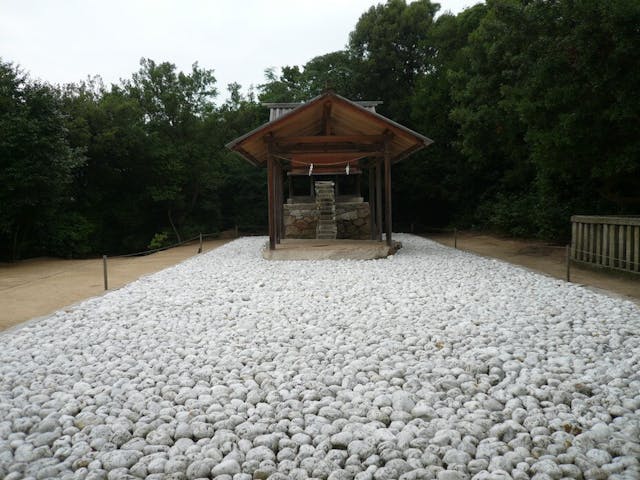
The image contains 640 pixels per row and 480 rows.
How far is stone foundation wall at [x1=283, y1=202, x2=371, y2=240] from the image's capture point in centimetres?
1536

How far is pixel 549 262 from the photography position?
10.6 metres

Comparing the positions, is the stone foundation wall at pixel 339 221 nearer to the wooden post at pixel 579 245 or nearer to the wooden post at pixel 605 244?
the wooden post at pixel 579 245

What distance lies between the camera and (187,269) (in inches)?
376

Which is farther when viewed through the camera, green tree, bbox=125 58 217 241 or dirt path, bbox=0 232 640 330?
green tree, bbox=125 58 217 241

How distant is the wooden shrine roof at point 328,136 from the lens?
10.6 m

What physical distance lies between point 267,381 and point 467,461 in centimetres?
148

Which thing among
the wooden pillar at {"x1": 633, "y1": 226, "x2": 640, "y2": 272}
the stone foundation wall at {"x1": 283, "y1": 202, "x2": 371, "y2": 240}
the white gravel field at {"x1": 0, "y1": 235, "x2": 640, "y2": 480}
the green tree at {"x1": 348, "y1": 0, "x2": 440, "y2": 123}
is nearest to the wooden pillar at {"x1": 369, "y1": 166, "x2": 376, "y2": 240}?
the stone foundation wall at {"x1": 283, "y1": 202, "x2": 371, "y2": 240}

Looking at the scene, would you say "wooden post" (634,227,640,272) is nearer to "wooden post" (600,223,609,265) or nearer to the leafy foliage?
"wooden post" (600,223,609,265)

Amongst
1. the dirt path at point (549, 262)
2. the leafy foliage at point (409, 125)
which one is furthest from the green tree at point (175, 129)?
the dirt path at point (549, 262)

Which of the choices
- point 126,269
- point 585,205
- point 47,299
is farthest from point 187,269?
point 585,205

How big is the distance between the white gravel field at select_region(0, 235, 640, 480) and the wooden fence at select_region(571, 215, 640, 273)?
2.33 m

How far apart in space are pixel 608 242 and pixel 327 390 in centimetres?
735

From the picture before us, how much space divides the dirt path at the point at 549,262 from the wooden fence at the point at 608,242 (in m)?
0.20

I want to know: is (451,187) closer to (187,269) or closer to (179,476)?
(187,269)
